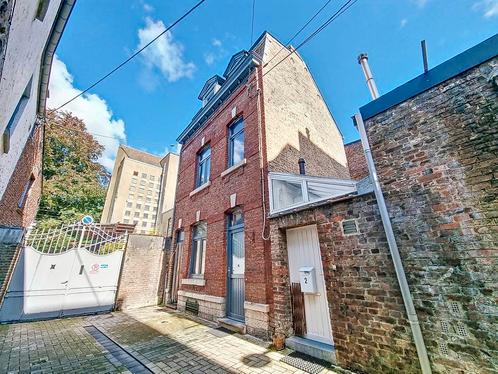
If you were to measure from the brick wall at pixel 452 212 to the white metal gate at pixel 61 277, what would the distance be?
9525 millimetres

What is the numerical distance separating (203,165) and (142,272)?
5.12 meters

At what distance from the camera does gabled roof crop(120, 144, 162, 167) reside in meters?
38.8

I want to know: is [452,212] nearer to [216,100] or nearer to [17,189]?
[216,100]

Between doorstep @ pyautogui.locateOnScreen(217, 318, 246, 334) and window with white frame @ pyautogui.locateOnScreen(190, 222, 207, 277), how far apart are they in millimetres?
2072

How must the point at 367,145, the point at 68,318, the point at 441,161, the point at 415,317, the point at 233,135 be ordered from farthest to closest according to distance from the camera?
the point at 233,135 → the point at 68,318 → the point at 367,145 → the point at 441,161 → the point at 415,317

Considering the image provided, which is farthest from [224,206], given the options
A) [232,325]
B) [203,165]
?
[232,325]

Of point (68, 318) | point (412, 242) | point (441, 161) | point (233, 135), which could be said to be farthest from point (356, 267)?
point (68, 318)

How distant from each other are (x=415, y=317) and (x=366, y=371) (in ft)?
3.89

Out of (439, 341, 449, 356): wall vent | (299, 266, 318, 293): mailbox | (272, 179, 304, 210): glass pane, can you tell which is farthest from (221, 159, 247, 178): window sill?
(439, 341, 449, 356): wall vent

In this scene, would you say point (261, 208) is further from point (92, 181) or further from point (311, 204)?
point (92, 181)

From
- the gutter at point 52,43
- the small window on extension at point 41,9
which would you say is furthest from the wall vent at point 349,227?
the gutter at point 52,43

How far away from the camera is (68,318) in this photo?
283 inches

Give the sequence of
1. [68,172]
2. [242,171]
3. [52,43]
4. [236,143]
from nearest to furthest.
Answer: [52,43] < [242,171] < [236,143] < [68,172]

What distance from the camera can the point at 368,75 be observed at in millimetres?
4414
